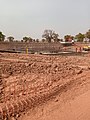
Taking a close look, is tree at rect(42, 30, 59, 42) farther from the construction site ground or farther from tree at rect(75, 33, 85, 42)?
the construction site ground

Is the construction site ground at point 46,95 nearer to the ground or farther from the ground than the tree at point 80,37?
nearer to the ground

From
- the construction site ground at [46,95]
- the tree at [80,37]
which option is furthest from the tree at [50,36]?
the construction site ground at [46,95]

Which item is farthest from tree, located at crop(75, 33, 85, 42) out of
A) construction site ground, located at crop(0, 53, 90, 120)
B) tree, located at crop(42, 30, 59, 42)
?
construction site ground, located at crop(0, 53, 90, 120)

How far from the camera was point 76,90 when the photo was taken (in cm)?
916

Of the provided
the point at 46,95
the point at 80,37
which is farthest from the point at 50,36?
the point at 46,95

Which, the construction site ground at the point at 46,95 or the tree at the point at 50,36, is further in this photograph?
the tree at the point at 50,36

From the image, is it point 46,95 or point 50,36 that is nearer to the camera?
point 46,95

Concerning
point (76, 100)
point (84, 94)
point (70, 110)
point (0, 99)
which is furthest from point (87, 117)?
point (0, 99)

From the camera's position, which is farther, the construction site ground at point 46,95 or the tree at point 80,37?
the tree at point 80,37

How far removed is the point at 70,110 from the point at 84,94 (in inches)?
67.8

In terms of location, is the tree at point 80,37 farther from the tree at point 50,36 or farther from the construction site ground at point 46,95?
the construction site ground at point 46,95

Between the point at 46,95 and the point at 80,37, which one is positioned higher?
the point at 80,37

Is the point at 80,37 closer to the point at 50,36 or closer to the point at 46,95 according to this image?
the point at 50,36

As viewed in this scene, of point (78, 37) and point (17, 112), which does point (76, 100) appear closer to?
point (17, 112)
